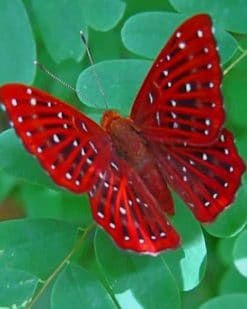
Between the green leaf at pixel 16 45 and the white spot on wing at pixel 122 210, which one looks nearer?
the white spot on wing at pixel 122 210

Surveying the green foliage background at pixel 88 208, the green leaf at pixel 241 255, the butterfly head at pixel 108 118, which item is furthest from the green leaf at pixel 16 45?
the green leaf at pixel 241 255

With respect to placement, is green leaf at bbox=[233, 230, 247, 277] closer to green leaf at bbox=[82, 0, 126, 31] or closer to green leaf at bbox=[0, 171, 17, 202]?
green leaf at bbox=[82, 0, 126, 31]

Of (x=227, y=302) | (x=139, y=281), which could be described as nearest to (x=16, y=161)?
(x=139, y=281)

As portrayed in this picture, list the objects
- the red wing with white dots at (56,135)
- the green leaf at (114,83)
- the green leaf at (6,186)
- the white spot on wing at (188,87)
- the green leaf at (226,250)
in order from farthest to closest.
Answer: the green leaf at (6,186) < the green leaf at (226,250) < the green leaf at (114,83) < the white spot on wing at (188,87) < the red wing with white dots at (56,135)

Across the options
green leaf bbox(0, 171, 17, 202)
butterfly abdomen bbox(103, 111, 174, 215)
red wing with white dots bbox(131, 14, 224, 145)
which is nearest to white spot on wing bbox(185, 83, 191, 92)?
red wing with white dots bbox(131, 14, 224, 145)

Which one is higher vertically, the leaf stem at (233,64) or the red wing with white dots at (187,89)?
the red wing with white dots at (187,89)

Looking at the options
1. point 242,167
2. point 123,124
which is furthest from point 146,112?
point 242,167

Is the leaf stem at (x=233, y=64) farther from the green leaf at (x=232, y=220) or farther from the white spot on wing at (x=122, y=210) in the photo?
the white spot on wing at (x=122, y=210)
